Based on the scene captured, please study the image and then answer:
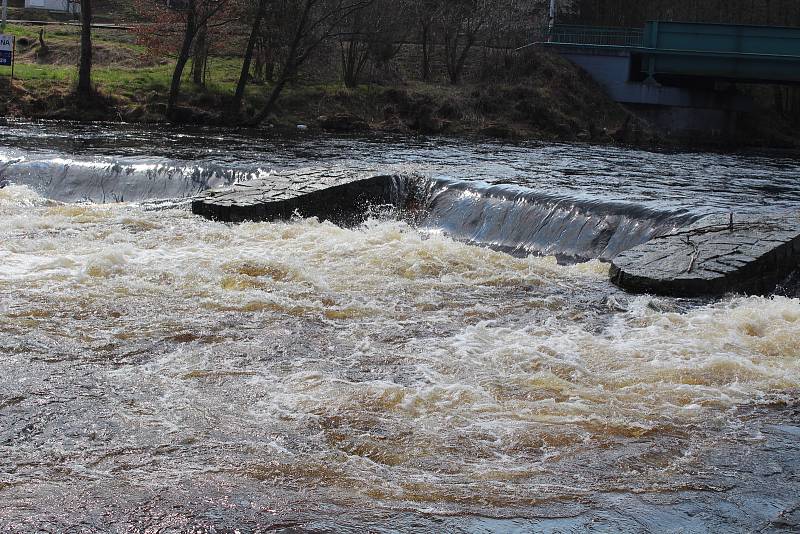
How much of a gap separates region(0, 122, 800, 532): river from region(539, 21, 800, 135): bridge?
21.7 meters

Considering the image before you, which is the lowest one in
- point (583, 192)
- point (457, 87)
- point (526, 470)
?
point (526, 470)

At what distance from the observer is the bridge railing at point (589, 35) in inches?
1508

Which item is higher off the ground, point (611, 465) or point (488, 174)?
point (488, 174)

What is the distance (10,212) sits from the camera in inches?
535

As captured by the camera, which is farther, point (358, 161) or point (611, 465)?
point (358, 161)

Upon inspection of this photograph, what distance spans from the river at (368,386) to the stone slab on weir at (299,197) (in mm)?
405

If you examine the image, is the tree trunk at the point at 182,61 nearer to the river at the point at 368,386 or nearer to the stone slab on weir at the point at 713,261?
the river at the point at 368,386

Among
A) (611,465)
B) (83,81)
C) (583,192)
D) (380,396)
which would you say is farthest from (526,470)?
(83,81)

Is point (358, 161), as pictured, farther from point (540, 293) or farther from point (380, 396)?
point (380, 396)

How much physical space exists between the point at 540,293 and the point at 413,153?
38.5 feet

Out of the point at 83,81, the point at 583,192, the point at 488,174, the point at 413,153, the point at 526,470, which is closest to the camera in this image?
the point at 526,470

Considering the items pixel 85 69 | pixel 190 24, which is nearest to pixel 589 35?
pixel 190 24

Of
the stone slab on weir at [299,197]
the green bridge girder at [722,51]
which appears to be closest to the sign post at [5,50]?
the stone slab on weir at [299,197]

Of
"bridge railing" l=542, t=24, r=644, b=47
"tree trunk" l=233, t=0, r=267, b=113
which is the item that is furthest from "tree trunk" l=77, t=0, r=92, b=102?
"bridge railing" l=542, t=24, r=644, b=47
